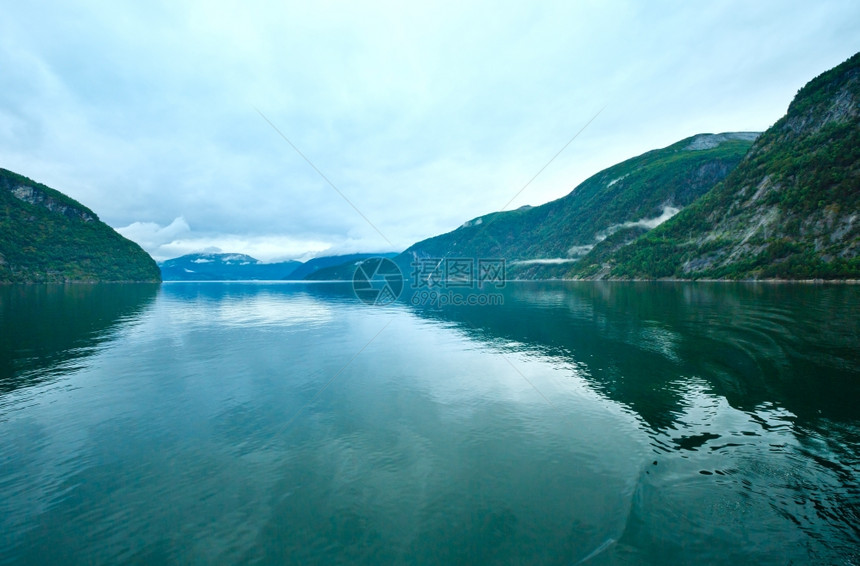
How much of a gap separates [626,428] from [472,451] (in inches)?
340

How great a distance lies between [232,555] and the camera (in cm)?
1045

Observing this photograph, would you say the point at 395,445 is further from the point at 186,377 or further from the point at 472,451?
Result: the point at 186,377

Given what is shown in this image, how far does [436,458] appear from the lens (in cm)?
1622

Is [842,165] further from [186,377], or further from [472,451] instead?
[186,377]

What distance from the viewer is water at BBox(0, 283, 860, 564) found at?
35.4 feet

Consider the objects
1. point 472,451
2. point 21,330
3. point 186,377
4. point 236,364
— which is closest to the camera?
point 472,451

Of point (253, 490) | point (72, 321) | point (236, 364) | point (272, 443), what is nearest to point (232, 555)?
point (253, 490)

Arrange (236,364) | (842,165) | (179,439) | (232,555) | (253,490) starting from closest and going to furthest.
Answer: (232,555) < (253,490) < (179,439) < (236,364) < (842,165)

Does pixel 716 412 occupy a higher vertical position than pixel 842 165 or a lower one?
lower

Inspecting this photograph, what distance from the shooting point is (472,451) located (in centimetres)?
1681

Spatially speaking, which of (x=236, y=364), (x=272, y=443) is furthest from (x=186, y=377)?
(x=272, y=443)

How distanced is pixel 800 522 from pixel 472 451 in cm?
1122

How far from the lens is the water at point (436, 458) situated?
35.4 ft

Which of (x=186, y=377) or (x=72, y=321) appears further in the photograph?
(x=72, y=321)
